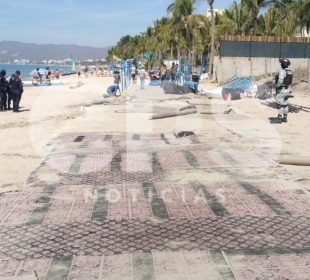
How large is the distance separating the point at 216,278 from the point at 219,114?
36.0 feet

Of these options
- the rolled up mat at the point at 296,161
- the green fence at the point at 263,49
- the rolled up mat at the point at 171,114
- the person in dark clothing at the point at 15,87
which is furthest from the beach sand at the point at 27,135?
the green fence at the point at 263,49

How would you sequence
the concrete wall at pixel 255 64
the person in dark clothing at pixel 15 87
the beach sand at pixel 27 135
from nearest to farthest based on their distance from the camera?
the beach sand at pixel 27 135 < the person in dark clothing at pixel 15 87 < the concrete wall at pixel 255 64

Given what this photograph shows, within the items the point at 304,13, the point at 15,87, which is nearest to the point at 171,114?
the point at 15,87

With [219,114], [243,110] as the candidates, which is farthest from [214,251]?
[243,110]

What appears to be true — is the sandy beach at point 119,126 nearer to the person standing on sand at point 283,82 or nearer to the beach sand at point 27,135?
the beach sand at point 27,135

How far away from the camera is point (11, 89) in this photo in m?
16.2

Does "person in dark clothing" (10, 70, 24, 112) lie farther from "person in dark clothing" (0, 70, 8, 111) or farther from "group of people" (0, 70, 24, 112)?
"person in dark clothing" (0, 70, 8, 111)

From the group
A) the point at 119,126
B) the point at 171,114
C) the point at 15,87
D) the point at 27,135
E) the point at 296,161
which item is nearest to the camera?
the point at 296,161

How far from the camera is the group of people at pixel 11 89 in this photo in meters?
16.0

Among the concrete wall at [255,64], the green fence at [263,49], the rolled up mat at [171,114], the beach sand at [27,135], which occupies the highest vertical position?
the green fence at [263,49]

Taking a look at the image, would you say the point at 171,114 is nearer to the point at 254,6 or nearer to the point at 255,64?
the point at 255,64

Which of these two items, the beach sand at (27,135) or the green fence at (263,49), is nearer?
the beach sand at (27,135)

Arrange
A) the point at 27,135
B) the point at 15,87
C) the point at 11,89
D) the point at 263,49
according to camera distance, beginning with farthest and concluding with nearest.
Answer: the point at 263,49
the point at 11,89
the point at 15,87
the point at 27,135

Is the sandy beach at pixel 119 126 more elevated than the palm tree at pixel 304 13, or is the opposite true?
the palm tree at pixel 304 13
